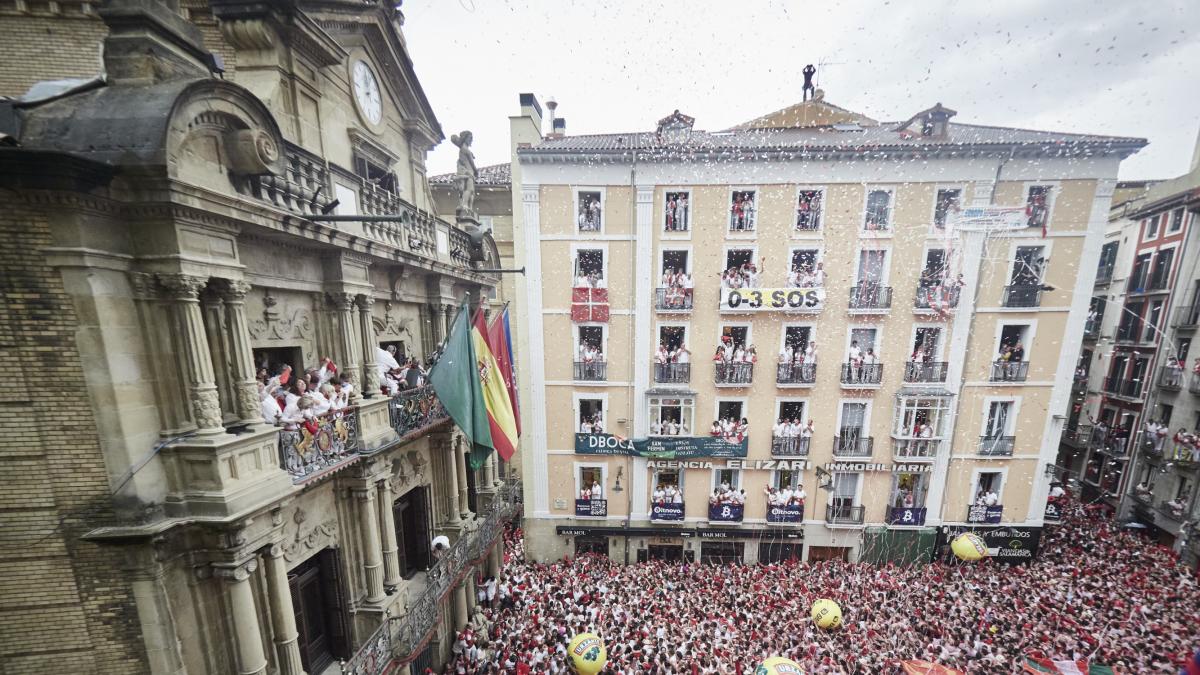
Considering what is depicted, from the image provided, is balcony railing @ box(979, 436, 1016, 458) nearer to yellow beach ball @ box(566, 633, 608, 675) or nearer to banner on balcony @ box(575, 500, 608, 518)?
banner on balcony @ box(575, 500, 608, 518)

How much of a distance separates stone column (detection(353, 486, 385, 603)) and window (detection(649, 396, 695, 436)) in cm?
1054

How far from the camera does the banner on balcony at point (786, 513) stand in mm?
16750

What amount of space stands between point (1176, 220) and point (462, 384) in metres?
30.8

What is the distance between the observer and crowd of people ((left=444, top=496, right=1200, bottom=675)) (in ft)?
36.6

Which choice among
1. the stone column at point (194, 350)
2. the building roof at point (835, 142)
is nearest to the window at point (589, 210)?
the building roof at point (835, 142)

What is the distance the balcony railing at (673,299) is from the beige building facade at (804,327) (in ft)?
0.19

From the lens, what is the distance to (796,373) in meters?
16.0

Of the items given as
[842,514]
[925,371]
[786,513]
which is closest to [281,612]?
[786,513]

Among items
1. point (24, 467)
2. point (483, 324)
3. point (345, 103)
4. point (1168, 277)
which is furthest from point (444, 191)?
point (1168, 277)

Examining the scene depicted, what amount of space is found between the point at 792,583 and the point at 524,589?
10.1m

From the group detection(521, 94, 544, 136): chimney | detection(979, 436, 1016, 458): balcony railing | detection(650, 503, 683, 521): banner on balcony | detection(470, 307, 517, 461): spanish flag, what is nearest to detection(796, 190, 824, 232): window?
detection(521, 94, 544, 136): chimney

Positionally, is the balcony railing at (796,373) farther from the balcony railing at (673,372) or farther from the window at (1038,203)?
the window at (1038,203)

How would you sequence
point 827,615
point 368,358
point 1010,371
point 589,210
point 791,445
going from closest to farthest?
point 368,358 < point 827,615 < point 589,210 < point 1010,371 < point 791,445

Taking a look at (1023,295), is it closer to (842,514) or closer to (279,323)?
(842,514)
